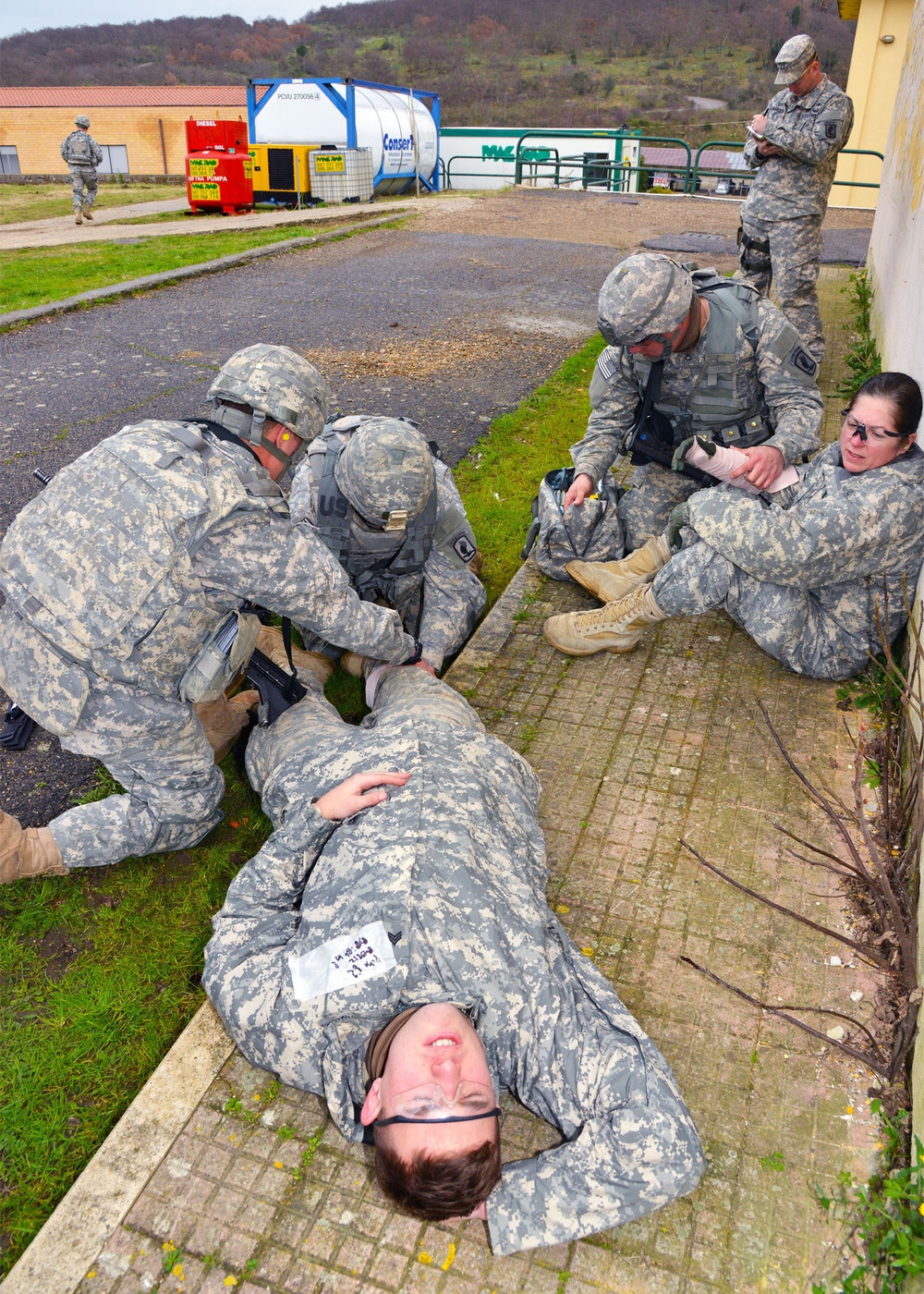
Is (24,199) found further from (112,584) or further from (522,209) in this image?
(112,584)

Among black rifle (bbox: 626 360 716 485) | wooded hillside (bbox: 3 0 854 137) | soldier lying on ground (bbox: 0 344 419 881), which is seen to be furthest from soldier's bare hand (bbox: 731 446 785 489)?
wooded hillside (bbox: 3 0 854 137)

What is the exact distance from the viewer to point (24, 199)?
2111 cm

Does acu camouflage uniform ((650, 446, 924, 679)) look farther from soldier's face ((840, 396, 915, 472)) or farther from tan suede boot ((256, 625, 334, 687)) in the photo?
tan suede boot ((256, 625, 334, 687))

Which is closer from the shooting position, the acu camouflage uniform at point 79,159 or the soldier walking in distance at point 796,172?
the soldier walking in distance at point 796,172

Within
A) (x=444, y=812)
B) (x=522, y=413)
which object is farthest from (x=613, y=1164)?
(x=522, y=413)

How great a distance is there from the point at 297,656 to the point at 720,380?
2337mm

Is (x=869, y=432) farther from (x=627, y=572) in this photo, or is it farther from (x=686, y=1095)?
(x=686, y=1095)

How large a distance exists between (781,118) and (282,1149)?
7.04 metres

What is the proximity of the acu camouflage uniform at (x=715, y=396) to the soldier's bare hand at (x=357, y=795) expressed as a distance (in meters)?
2.29

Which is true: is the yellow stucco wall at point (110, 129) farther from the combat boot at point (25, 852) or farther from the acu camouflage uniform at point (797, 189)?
the combat boot at point (25, 852)

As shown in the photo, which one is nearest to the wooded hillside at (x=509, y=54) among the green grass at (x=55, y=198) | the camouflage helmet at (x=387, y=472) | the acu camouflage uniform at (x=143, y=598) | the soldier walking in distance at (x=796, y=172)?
the green grass at (x=55, y=198)

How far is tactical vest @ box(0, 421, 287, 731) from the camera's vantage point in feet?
8.73

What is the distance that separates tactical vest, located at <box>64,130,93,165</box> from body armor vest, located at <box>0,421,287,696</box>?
15.3 meters

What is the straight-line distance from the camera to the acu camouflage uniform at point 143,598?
8.75 feet
